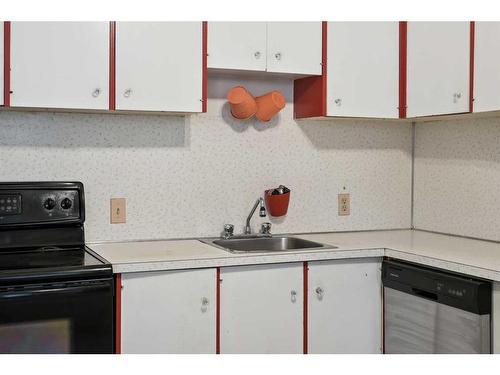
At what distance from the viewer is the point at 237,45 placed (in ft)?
10.3

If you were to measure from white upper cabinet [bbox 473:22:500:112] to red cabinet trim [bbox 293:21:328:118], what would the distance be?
27.2 inches

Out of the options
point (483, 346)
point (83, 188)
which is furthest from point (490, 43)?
point (83, 188)

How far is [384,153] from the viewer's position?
148 inches

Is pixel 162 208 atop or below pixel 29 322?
atop

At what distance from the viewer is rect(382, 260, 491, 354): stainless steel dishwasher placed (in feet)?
8.38

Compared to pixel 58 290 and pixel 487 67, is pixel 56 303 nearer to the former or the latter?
pixel 58 290

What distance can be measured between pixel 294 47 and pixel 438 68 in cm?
67

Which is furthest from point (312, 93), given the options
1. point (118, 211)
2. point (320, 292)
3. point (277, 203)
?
point (118, 211)

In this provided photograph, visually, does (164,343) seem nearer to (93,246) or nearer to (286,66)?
(93,246)

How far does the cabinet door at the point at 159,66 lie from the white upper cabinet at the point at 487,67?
119cm

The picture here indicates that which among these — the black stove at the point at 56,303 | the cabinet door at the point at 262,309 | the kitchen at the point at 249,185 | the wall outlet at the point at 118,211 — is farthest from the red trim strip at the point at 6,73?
the cabinet door at the point at 262,309

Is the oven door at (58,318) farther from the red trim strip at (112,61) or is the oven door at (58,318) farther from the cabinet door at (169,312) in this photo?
the red trim strip at (112,61)

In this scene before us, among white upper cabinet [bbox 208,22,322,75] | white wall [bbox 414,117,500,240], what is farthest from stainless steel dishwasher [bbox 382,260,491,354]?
white upper cabinet [bbox 208,22,322,75]

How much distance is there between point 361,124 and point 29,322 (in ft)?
6.68
